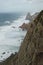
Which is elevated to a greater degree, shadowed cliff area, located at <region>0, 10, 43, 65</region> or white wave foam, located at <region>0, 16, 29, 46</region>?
white wave foam, located at <region>0, 16, 29, 46</region>

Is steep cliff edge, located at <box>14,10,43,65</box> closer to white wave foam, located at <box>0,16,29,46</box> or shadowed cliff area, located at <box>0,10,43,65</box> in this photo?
shadowed cliff area, located at <box>0,10,43,65</box>

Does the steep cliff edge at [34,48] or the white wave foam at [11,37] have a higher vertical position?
the white wave foam at [11,37]

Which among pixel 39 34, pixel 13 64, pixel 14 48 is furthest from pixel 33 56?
pixel 14 48

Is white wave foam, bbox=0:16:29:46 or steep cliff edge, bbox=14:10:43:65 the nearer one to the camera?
steep cliff edge, bbox=14:10:43:65

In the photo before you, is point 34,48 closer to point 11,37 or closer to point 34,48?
point 34,48

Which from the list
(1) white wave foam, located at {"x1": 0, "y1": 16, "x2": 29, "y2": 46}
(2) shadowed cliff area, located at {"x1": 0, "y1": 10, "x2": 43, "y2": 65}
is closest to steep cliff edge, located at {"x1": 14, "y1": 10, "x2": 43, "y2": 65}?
(2) shadowed cliff area, located at {"x1": 0, "y1": 10, "x2": 43, "y2": 65}

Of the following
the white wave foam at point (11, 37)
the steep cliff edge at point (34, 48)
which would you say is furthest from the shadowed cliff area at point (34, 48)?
the white wave foam at point (11, 37)

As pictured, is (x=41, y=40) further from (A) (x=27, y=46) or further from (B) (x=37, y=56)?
(A) (x=27, y=46)

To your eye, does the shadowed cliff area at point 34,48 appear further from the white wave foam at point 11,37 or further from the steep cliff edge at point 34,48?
the white wave foam at point 11,37

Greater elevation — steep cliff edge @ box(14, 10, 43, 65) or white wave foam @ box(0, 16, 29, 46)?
white wave foam @ box(0, 16, 29, 46)

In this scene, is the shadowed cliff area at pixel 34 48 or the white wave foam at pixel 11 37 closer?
the shadowed cliff area at pixel 34 48

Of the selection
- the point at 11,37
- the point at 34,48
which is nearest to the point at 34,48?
the point at 34,48
